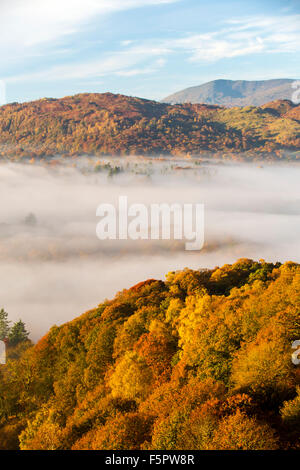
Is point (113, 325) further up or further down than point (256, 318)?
further down

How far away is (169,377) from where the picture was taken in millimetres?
44188

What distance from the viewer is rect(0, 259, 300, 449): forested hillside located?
1123 inches

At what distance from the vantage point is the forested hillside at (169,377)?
28.5 meters

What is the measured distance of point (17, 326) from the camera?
100688 millimetres
